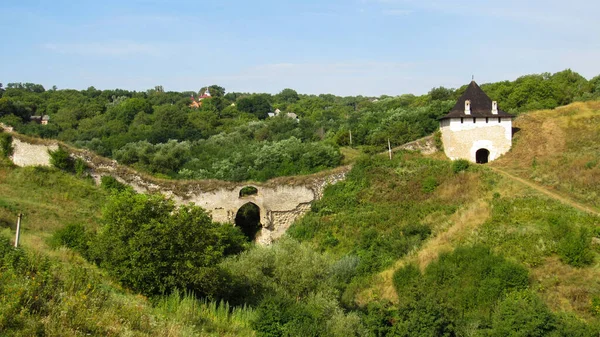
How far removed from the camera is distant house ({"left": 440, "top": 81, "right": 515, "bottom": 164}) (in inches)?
1189

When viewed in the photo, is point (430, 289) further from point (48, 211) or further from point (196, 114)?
point (196, 114)

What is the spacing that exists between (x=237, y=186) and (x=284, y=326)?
1442 centimetres

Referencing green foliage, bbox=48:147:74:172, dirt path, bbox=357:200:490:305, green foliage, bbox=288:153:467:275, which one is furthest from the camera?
green foliage, bbox=48:147:74:172

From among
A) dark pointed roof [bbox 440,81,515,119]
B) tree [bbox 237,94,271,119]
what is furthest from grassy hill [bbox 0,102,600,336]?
tree [bbox 237,94,271,119]

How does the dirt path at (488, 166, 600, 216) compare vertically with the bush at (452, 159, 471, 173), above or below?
below

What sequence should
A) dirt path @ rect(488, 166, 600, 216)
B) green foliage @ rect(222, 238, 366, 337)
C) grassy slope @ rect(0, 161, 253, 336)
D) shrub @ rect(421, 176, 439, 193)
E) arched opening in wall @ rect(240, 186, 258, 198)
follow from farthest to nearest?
arched opening in wall @ rect(240, 186, 258, 198) → shrub @ rect(421, 176, 439, 193) → dirt path @ rect(488, 166, 600, 216) → green foliage @ rect(222, 238, 366, 337) → grassy slope @ rect(0, 161, 253, 336)

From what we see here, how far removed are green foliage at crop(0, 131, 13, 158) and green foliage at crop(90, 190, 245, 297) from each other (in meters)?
14.7

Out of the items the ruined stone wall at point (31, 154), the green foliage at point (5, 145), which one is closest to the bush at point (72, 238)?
the ruined stone wall at point (31, 154)

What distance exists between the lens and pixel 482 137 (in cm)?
3020

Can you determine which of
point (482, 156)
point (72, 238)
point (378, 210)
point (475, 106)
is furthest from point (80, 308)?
point (482, 156)

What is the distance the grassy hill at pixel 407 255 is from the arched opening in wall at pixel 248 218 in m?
2.45

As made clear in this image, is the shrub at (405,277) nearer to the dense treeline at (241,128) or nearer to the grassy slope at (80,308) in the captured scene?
the grassy slope at (80,308)

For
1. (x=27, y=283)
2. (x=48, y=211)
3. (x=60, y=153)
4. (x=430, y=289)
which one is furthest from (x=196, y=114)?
(x=27, y=283)

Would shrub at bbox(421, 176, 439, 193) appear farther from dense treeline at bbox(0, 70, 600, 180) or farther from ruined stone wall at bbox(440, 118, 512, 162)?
dense treeline at bbox(0, 70, 600, 180)
